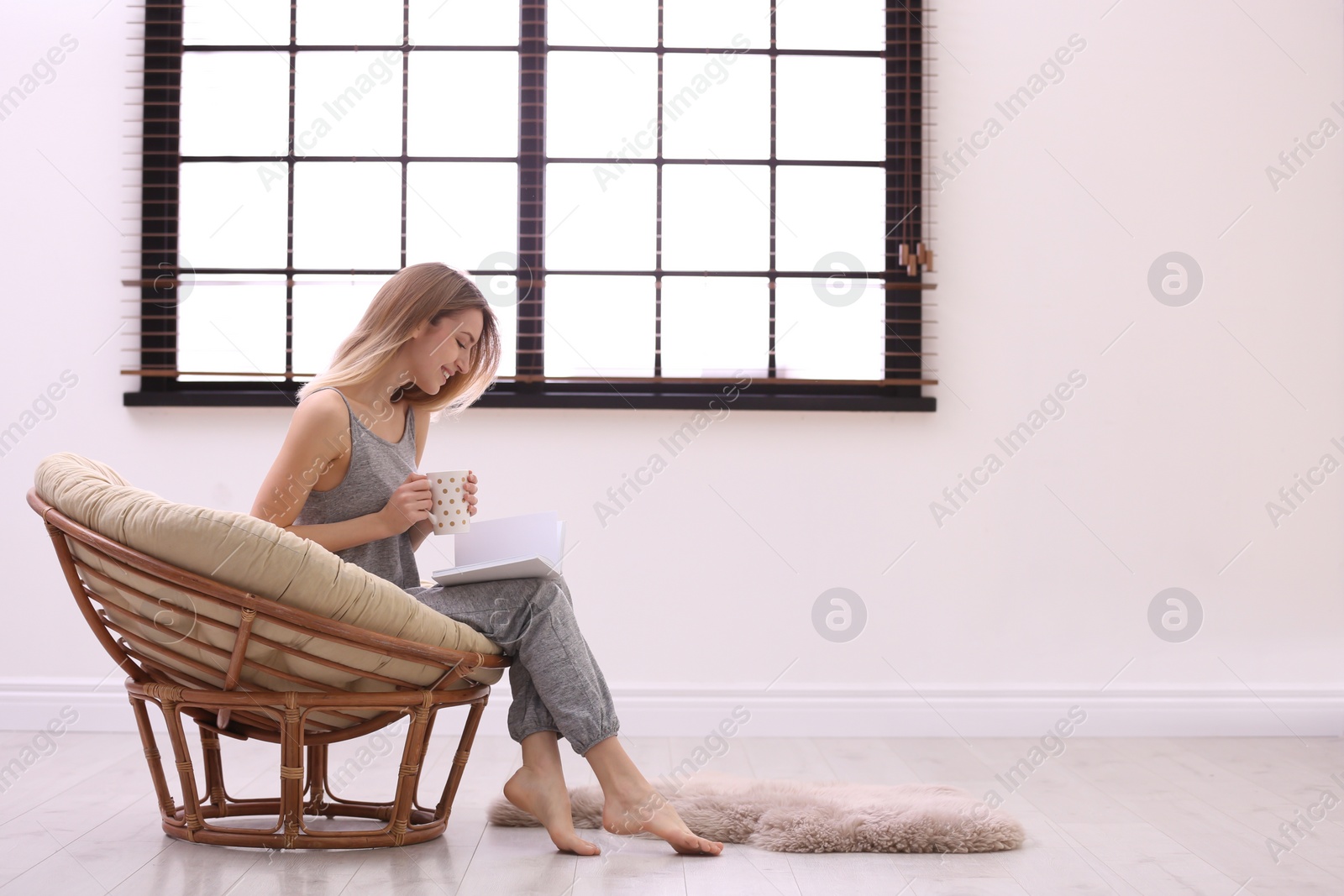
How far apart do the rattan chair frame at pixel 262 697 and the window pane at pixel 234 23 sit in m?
1.76

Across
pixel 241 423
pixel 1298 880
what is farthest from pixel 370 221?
pixel 1298 880

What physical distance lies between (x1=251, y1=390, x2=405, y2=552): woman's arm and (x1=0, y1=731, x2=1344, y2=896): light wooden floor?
51 centimetres

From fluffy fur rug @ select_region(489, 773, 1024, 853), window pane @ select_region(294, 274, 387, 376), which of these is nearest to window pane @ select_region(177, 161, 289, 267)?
window pane @ select_region(294, 274, 387, 376)

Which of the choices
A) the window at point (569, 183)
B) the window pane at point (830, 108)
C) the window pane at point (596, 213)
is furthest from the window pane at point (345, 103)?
the window pane at point (830, 108)

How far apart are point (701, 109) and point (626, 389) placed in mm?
799

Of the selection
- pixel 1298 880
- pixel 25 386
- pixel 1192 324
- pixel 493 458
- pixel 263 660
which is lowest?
pixel 1298 880

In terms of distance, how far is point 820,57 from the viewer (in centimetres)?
304

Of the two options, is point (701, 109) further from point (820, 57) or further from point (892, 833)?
point (892, 833)

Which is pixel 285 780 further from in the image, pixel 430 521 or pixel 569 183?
pixel 569 183

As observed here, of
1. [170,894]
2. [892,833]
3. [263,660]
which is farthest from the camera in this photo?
[892,833]

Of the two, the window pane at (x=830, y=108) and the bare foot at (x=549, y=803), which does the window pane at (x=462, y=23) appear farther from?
the bare foot at (x=549, y=803)

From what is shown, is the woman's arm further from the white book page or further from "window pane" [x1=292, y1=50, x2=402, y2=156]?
"window pane" [x1=292, y1=50, x2=402, y2=156]

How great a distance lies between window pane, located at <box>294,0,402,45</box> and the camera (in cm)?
300

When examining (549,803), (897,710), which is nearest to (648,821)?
(549,803)
